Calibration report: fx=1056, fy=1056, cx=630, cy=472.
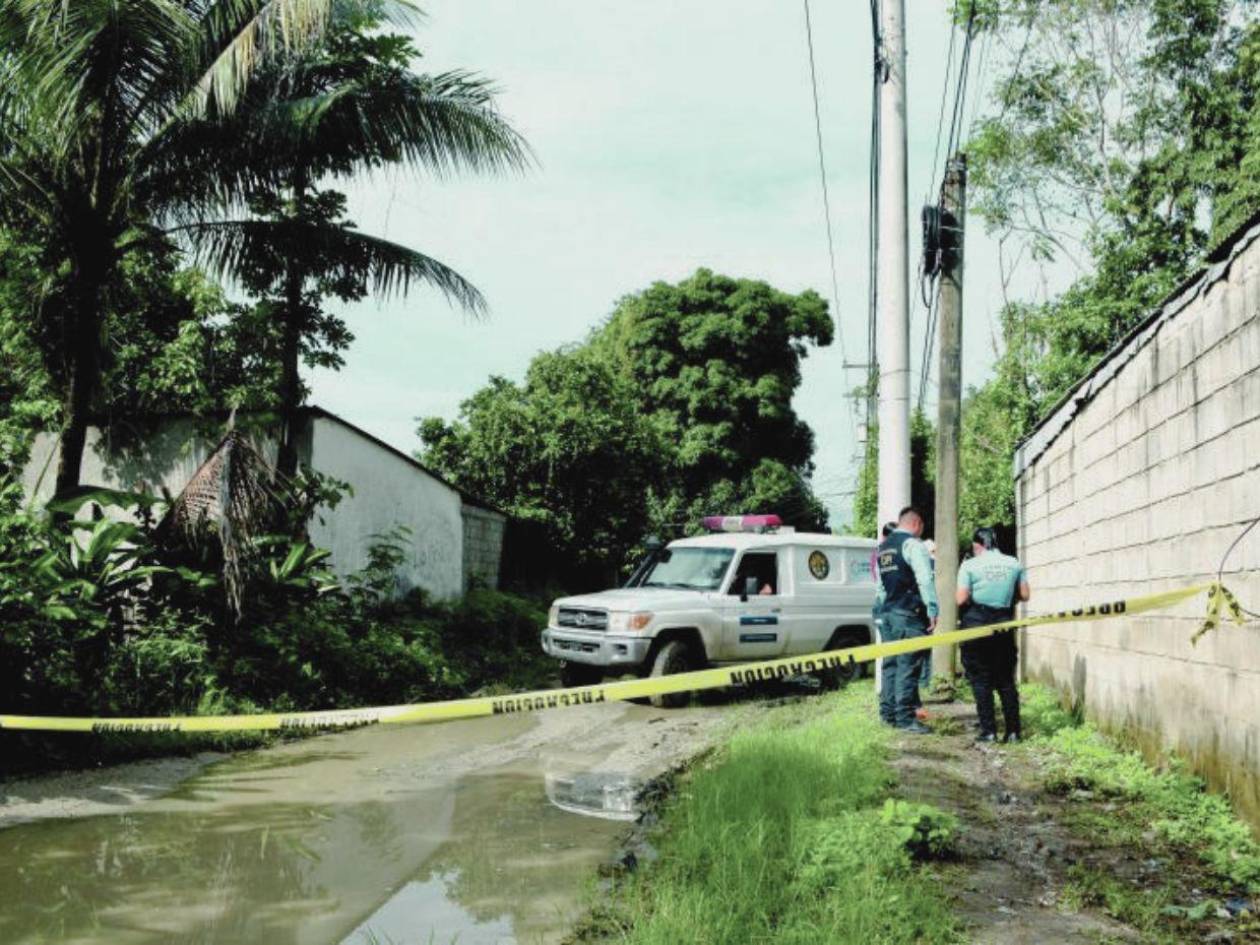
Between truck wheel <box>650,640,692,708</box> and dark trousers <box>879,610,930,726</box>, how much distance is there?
8.81 ft

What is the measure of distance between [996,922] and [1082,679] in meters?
5.34

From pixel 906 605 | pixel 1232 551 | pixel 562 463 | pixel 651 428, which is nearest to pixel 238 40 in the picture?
pixel 906 605

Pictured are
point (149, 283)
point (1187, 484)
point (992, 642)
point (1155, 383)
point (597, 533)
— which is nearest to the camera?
point (1187, 484)

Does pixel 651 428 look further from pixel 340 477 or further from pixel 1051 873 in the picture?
pixel 1051 873

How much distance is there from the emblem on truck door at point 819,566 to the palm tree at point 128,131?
6235mm

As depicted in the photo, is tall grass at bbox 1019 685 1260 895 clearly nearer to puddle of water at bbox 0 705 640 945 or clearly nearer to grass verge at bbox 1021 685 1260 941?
grass verge at bbox 1021 685 1260 941

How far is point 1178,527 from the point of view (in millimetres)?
6273

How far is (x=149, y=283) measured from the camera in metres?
15.1

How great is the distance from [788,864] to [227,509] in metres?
6.82

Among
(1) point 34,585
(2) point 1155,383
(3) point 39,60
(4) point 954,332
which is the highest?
(3) point 39,60

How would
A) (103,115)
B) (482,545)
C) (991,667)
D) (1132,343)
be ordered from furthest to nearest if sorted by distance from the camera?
(482,545)
(103,115)
(991,667)
(1132,343)

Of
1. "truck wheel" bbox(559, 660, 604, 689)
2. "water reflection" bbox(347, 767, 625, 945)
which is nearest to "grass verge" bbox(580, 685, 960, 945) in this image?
"water reflection" bbox(347, 767, 625, 945)

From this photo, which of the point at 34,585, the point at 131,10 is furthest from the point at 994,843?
the point at 131,10

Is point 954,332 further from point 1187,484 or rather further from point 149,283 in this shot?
point 149,283
